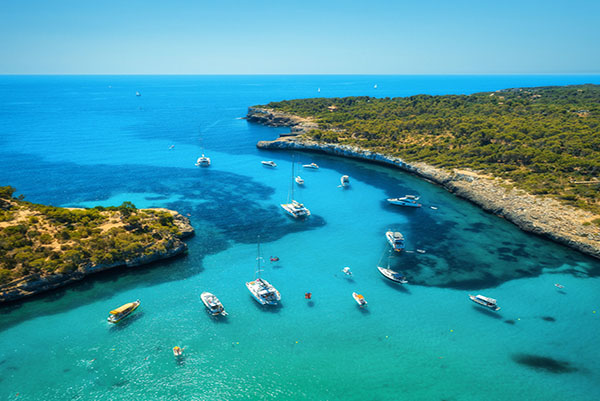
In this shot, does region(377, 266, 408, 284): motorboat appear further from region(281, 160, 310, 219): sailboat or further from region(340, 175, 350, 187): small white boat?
region(340, 175, 350, 187): small white boat

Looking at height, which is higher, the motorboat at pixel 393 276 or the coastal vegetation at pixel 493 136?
the coastal vegetation at pixel 493 136

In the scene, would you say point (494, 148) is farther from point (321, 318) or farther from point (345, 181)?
point (321, 318)

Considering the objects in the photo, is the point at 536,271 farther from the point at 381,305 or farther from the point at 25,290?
the point at 25,290

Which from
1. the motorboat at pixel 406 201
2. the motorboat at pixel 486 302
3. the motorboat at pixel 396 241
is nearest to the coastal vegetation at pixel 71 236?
the motorboat at pixel 396 241

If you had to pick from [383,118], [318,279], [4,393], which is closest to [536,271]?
[318,279]

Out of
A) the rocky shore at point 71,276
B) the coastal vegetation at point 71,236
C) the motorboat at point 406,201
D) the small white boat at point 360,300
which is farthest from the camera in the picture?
the motorboat at point 406,201

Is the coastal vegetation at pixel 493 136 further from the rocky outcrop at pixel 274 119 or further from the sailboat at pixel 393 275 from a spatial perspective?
the sailboat at pixel 393 275

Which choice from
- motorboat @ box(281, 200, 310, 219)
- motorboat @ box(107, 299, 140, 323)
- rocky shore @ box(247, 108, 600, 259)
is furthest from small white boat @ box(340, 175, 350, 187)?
motorboat @ box(107, 299, 140, 323)

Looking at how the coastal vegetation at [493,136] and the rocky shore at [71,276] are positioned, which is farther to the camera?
the coastal vegetation at [493,136]
